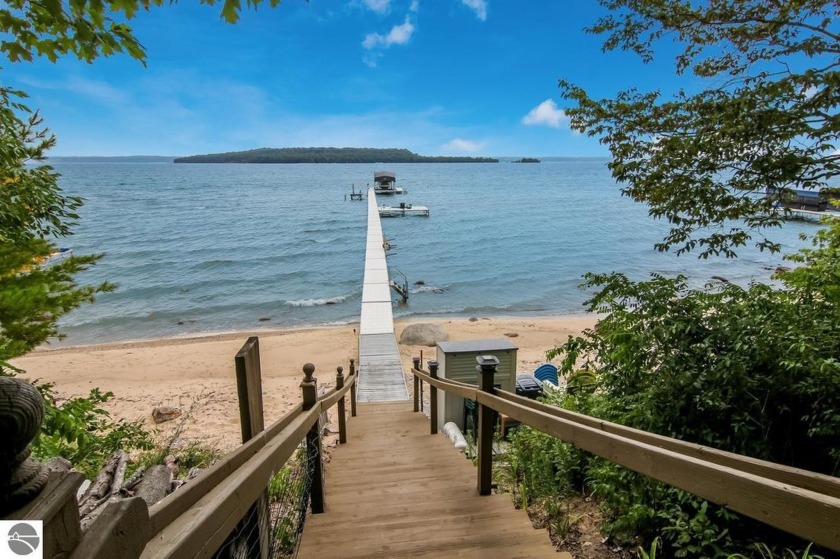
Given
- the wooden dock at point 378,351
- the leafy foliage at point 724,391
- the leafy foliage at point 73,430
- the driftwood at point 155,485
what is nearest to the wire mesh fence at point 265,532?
the driftwood at point 155,485

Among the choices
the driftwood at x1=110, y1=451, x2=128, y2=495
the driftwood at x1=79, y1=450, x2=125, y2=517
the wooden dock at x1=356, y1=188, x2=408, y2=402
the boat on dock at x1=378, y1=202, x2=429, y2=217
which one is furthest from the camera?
the boat on dock at x1=378, y1=202, x2=429, y2=217

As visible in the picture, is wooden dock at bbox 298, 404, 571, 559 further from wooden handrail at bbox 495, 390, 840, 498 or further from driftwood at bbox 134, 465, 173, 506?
driftwood at bbox 134, 465, 173, 506

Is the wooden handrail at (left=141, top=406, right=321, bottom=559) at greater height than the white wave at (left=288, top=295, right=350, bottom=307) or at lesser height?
greater

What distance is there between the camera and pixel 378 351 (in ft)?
39.3

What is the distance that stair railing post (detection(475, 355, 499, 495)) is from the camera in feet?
9.41

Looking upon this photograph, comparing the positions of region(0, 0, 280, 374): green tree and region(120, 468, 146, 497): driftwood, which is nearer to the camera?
region(0, 0, 280, 374): green tree

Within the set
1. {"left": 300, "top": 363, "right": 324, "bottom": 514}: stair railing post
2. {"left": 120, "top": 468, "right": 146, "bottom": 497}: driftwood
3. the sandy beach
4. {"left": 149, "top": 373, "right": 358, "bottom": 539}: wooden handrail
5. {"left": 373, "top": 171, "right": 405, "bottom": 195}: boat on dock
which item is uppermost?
{"left": 373, "top": 171, "right": 405, "bottom": 195}: boat on dock

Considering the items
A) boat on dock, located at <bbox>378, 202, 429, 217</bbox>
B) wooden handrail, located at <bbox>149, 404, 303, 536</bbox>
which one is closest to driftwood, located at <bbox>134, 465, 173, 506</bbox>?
wooden handrail, located at <bbox>149, 404, 303, 536</bbox>

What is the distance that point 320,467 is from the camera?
2875 mm

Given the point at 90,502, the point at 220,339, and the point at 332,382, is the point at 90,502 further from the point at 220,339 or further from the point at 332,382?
the point at 220,339

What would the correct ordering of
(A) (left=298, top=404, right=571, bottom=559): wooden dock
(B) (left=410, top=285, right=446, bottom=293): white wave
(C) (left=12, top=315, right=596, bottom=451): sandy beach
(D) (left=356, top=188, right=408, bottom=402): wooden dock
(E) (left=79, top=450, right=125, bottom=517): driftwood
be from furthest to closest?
(B) (left=410, top=285, right=446, bottom=293): white wave < (C) (left=12, top=315, right=596, bottom=451): sandy beach < (D) (left=356, top=188, right=408, bottom=402): wooden dock < (E) (left=79, top=450, right=125, bottom=517): driftwood < (A) (left=298, top=404, right=571, bottom=559): wooden dock

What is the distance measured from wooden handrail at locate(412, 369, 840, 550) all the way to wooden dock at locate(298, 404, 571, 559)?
85cm

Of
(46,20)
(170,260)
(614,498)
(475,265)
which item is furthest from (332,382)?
(170,260)

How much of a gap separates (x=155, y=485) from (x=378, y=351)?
882cm
